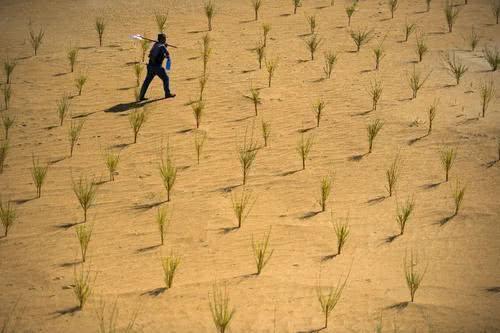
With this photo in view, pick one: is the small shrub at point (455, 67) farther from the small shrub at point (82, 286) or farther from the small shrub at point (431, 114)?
the small shrub at point (82, 286)

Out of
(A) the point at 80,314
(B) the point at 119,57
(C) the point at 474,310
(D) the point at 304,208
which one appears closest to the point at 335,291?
(C) the point at 474,310

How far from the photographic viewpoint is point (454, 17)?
14656 millimetres

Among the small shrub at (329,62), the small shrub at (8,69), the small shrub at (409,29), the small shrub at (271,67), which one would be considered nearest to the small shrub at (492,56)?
the small shrub at (409,29)

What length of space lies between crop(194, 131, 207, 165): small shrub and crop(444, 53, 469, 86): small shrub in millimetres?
4602

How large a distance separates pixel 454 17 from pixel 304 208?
866cm

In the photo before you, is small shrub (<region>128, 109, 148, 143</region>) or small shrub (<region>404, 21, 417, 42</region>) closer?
small shrub (<region>128, 109, 148, 143</region>)

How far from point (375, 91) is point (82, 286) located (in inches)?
242

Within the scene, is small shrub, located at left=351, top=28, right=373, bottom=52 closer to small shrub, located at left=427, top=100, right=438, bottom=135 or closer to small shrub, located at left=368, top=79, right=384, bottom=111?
small shrub, located at left=368, top=79, right=384, bottom=111

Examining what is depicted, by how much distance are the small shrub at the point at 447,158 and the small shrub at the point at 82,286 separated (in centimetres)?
451

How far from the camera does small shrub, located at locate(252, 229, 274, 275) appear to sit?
6477 millimetres

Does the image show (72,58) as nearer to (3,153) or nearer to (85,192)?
(3,153)

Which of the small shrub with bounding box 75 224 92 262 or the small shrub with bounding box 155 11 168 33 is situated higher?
the small shrub with bounding box 155 11 168 33

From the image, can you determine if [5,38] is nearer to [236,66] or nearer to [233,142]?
[236,66]

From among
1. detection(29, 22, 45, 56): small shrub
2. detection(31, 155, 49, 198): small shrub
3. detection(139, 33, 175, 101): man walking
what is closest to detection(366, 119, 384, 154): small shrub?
detection(139, 33, 175, 101): man walking
